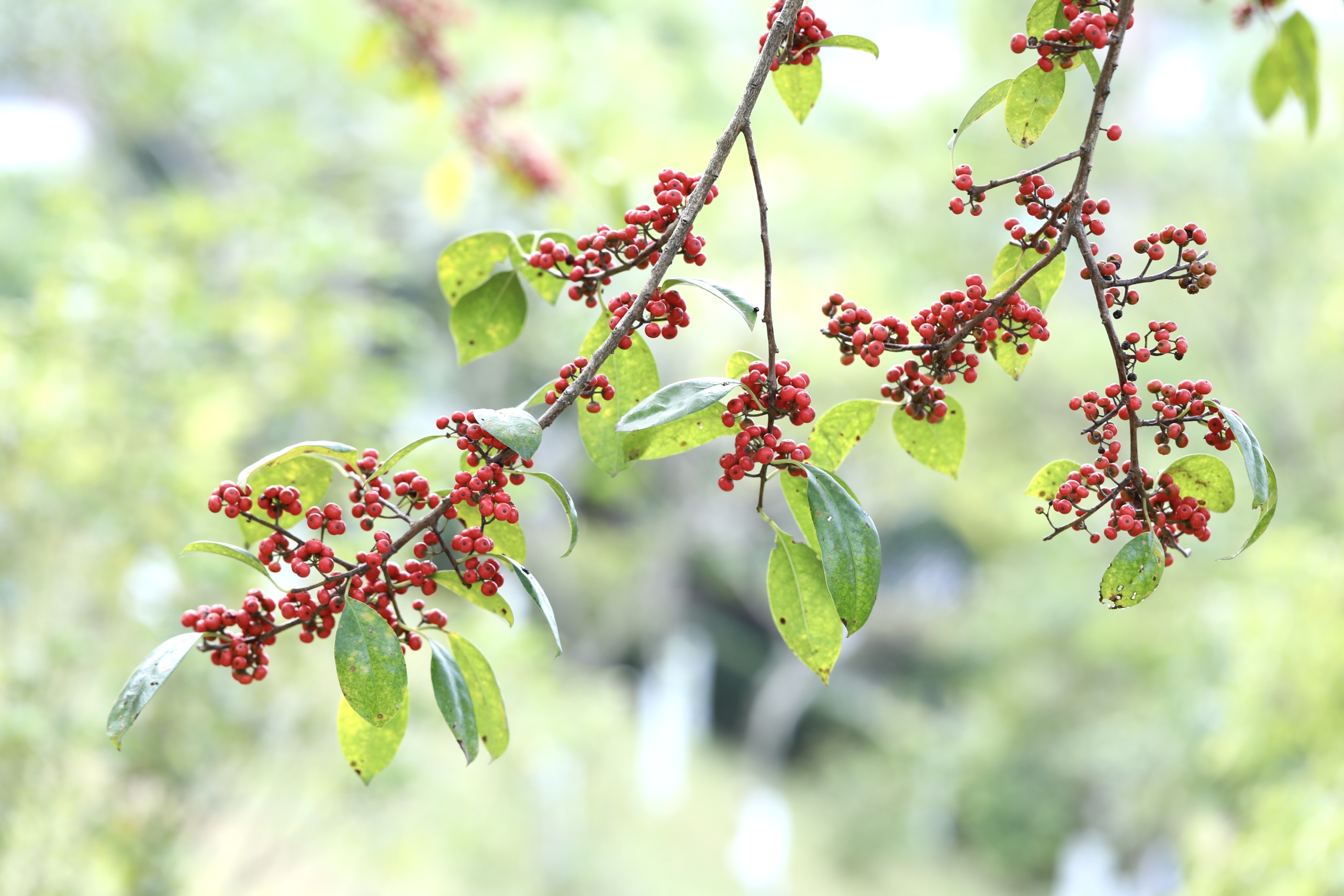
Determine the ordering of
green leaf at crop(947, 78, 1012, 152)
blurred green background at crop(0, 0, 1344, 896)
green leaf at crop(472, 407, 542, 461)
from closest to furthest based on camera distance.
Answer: green leaf at crop(472, 407, 542, 461) → green leaf at crop(947, 78, 1012, 152) → blurred green background at crop(0, 0, 1344, 896)

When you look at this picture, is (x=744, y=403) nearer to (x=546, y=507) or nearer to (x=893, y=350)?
(x=893, y=350)

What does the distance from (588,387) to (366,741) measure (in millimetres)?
207

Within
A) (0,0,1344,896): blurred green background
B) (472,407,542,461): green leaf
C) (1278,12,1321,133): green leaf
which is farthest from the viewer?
(0,0,1344,896): blurred green background

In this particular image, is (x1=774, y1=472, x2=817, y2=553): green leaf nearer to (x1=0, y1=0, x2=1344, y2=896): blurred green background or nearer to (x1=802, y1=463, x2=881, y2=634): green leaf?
(x1=802, y1=463, x2=881, y2=634): green leaf

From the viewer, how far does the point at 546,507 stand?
4.96 metres

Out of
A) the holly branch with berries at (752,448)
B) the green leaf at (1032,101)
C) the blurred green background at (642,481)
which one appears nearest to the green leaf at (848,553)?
the holly branch with berries at (752,448)

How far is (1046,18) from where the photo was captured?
485mm

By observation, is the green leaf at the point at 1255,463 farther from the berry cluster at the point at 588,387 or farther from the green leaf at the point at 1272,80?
the green leaf at the point at 1272,80

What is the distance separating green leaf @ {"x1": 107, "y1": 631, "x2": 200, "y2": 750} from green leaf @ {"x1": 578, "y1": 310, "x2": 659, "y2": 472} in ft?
0.47

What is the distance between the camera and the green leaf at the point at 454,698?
0.42 m

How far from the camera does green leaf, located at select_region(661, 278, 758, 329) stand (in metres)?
0.42

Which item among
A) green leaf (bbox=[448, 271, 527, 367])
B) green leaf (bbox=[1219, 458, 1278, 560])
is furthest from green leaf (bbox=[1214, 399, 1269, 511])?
green leaf (bbox=[448, 271, 527, 367])

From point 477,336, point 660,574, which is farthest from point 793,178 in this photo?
point 477,336

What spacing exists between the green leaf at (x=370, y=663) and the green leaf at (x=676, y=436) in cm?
13
